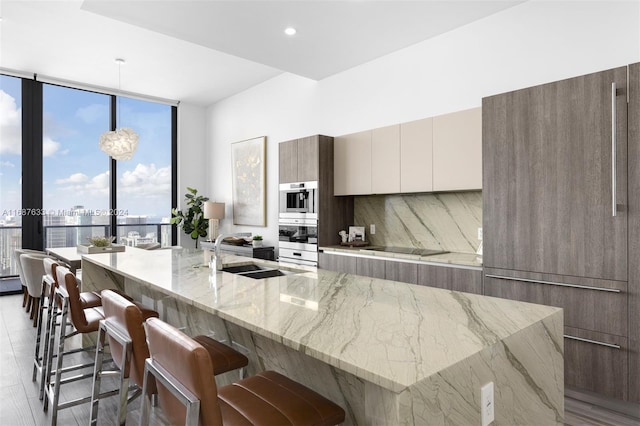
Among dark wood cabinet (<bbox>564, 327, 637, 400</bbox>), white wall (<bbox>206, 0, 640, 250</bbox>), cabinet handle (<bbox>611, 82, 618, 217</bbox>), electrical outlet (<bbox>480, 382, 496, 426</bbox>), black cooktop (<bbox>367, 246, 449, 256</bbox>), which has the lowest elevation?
dark wood cabinet (<bbox>564, 327, 637, 400</bbox>)

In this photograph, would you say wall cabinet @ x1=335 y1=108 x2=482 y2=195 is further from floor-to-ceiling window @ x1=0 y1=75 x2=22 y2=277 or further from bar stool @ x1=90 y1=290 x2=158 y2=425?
floor-to-ceiling window @ x1=0 y1=75 x2=22 y2=277

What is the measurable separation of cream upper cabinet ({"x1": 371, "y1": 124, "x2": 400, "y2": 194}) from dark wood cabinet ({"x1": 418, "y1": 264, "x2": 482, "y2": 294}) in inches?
37.8

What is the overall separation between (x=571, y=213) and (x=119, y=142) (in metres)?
5.23

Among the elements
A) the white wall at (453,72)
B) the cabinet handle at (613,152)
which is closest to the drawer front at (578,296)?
the cabinet handle at (613,152)

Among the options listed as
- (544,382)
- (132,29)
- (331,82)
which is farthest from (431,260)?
→ (132,29)

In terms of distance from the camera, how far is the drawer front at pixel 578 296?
2.44m

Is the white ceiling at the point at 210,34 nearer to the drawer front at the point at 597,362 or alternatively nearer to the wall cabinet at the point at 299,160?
the wall cabinet at the point at 299,160

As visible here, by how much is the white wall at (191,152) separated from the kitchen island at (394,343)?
5601 mm

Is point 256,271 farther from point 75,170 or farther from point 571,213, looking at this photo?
point 75,170

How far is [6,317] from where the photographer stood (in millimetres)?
4672

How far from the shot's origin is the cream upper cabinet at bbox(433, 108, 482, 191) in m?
3.47

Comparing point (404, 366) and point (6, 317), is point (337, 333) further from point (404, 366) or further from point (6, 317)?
point (6, 317)

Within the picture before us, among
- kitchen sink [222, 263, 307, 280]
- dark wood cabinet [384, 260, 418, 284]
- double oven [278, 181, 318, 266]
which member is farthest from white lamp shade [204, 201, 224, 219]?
kitchen sink [222, 263, 307, 280]

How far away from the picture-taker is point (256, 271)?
276 cm
